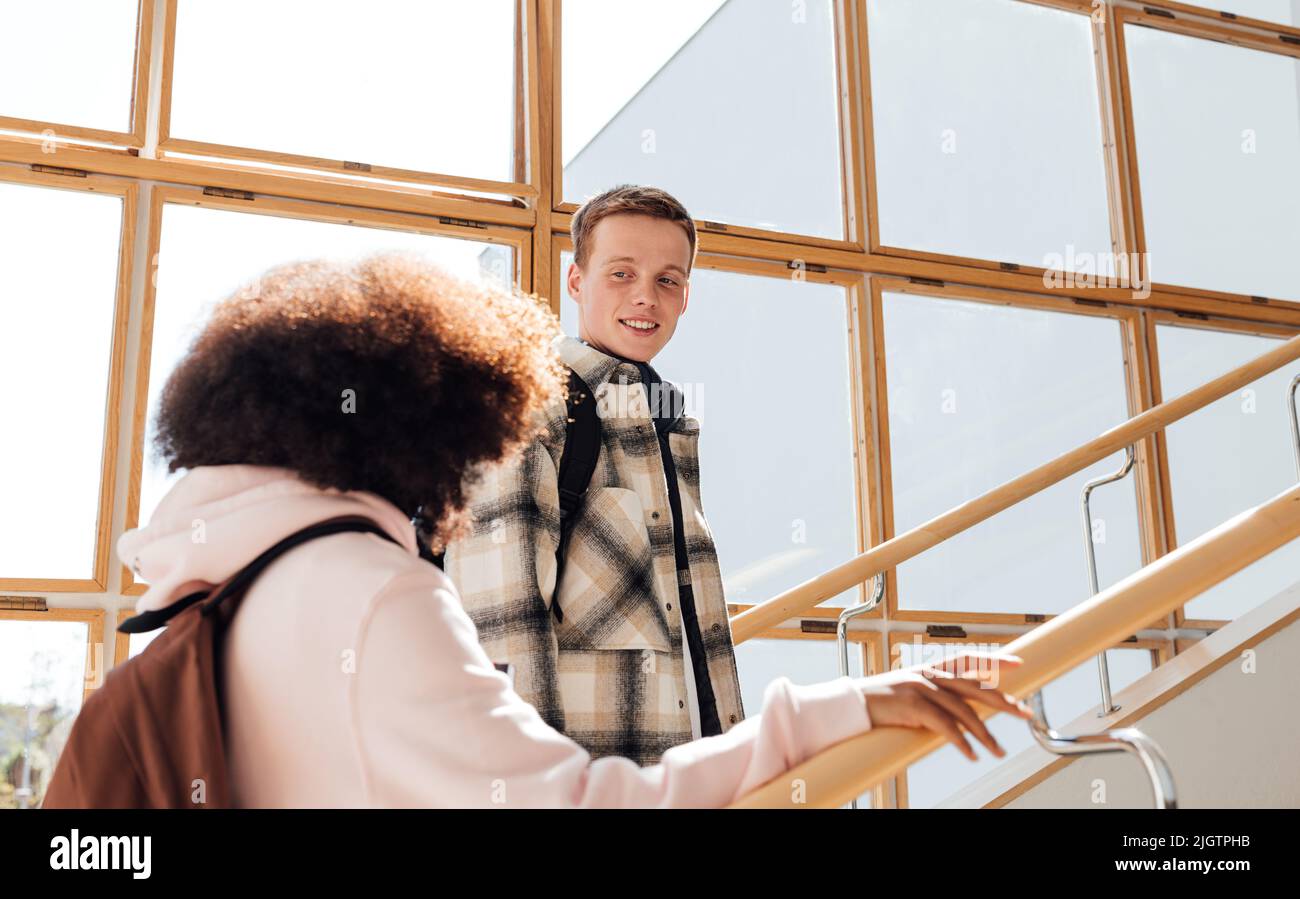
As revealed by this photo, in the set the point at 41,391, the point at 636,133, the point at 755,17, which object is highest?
the point at 755,17

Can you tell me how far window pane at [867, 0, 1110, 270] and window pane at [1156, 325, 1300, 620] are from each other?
60 cm

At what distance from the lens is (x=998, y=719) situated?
160 inches

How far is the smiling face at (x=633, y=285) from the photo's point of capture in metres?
2.06

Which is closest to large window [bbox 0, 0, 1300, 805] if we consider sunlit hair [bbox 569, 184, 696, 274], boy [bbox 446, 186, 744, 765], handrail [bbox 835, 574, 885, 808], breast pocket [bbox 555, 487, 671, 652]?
A: handrail [bbox 835, 574, 885, 808]

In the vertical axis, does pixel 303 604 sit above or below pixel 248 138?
below

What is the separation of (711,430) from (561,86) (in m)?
1.28

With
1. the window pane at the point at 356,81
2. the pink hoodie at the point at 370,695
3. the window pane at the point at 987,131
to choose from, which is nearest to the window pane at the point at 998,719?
the window pane at the point at 987,131

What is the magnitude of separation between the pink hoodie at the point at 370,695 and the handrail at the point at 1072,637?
3 cm

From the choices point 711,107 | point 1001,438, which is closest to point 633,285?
point 711,107

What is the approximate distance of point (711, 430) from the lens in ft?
13.7

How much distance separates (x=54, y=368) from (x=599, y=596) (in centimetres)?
237
